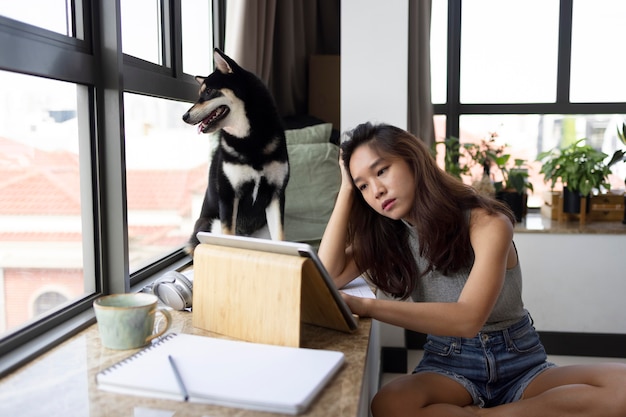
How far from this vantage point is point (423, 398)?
160 cm

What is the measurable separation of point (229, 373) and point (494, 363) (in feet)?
2.86

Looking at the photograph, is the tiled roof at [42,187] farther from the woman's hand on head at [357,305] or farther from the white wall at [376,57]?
the white wall at [376,57]

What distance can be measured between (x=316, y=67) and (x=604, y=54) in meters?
1.66

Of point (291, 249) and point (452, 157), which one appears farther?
point (452, 157)

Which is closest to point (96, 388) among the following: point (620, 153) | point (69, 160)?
point (69, 160)

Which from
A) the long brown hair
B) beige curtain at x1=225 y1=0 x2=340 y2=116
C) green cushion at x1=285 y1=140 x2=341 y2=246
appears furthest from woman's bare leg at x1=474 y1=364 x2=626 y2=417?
beige curtain at x1=225 y1=0 x2=340 y2=116

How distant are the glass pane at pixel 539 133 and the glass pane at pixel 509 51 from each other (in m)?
0.12

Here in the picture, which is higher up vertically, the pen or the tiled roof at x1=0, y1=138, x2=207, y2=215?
the tiled roof at x1=0, y1=138, x2=207, y2=215

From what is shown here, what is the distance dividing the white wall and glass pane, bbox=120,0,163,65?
0.80 metres

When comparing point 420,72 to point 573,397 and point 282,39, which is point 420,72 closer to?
point 282,39

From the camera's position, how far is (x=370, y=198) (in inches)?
64.6

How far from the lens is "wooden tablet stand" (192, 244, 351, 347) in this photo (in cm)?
123

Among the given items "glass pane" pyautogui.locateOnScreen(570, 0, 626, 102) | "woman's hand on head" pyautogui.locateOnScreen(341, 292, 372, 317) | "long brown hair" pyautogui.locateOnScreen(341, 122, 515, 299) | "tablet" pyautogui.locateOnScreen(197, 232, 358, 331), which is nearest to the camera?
"tablet" pyautogui.locateOnScreen(197, 232, 358, 331)

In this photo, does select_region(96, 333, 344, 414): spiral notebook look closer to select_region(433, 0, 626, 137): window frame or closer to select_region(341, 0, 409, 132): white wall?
select_region(341, 0, 409, 132): white wall
